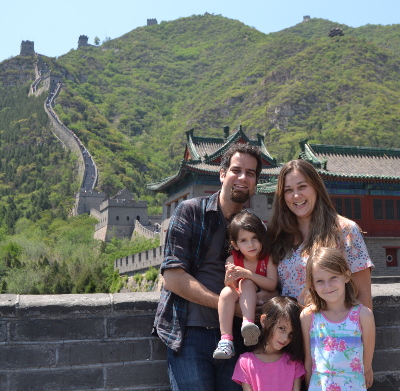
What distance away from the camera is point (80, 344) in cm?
452

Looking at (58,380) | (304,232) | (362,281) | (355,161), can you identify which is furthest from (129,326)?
(355,161)

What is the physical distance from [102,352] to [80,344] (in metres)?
0.18

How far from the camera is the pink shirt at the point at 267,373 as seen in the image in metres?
3.86

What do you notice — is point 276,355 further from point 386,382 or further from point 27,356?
point 27,356

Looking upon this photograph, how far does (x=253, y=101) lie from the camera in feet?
399

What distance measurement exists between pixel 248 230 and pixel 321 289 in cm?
62

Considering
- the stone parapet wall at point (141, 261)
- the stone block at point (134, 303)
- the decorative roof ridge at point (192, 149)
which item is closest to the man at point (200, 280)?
→ the stone block at point (134, 303)

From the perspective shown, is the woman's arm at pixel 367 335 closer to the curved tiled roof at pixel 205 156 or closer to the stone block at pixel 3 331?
the stone block at pixel 3 331

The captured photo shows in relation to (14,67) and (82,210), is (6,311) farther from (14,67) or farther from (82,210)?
(14,67)

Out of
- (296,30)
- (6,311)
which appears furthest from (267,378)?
(296,30)

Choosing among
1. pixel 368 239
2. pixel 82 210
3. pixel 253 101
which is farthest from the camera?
pixel 253 101

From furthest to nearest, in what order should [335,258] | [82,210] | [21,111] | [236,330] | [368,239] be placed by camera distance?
[21,111] < [82,210] < [368,239] < [236,330] < [335,258]

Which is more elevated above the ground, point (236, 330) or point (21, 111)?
point (21, 111)

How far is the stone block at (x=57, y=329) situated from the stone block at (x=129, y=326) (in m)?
0.08
